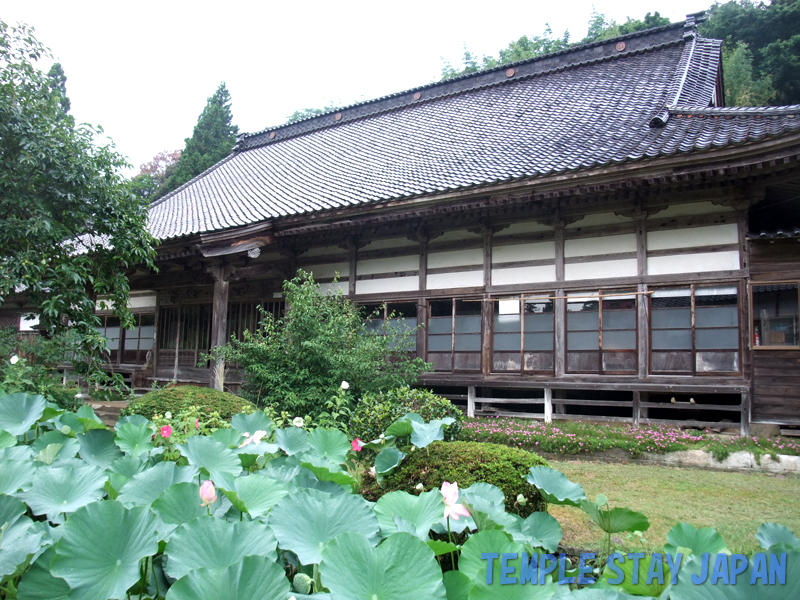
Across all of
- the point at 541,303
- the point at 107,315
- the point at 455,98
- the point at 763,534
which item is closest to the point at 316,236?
the point at 541,303

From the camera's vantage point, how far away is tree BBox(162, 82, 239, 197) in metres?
24.8

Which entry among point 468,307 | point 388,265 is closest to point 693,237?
point 468,307

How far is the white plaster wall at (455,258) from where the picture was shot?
9203mm

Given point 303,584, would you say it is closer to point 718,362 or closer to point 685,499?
point 685,499

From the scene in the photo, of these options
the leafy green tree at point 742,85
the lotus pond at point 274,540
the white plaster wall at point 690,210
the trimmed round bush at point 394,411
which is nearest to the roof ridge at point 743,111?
the white plaster wall at point 690,210

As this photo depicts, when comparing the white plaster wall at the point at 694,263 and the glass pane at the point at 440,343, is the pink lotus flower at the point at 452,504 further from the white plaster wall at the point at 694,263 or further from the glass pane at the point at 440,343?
the glass pane at the point at 440,343

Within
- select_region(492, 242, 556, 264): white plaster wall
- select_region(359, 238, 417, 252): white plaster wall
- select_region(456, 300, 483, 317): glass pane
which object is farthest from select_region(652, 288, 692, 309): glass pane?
select_region(359, 238, 417, 252): white plaster wall

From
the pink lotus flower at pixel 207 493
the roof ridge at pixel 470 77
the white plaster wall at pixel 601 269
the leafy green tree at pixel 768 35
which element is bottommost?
the pink lotus flower at pixel 207 493

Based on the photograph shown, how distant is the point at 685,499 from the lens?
193 inches

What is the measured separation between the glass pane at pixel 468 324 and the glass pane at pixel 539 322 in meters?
0.85

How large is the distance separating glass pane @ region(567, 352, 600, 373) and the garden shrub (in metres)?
4.70

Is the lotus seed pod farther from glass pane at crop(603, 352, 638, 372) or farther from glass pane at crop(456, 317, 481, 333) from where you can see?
glass pane at crop(456, 317, 481, 333)

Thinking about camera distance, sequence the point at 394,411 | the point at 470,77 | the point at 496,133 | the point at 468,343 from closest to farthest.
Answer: the point at 394,411 < the point at 468,343 < the point at 496,133 < the point at 470,77

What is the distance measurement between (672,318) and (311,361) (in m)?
5.22
